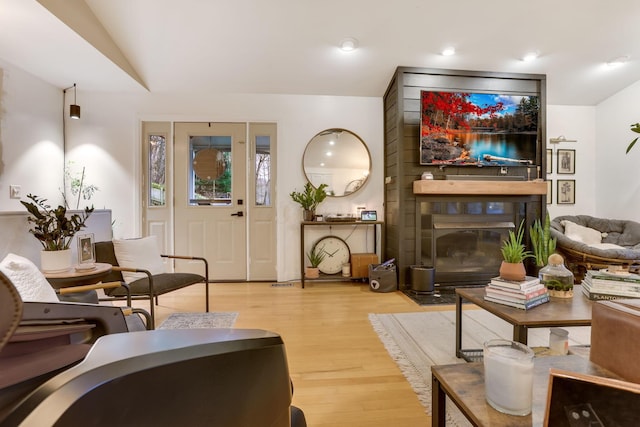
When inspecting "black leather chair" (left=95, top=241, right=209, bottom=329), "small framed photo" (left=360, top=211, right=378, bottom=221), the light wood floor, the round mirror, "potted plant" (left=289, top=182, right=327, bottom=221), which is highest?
the round mirror

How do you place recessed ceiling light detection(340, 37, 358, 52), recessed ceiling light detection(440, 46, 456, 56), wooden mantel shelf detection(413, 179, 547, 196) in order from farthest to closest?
wooden mantel shelf detection(413, 179, 547, 196) < recessed ceiling light detection(440, 46, 456, 56) < recessed ceiling light detection(340, 37, 358, 52)

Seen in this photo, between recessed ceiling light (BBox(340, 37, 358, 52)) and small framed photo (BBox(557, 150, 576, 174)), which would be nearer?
recessed ceiling light (BBox(340, 37, 358, 52))

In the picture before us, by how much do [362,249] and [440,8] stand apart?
279cm

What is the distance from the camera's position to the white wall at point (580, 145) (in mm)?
4594

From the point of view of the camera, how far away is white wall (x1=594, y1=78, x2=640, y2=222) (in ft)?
13.5

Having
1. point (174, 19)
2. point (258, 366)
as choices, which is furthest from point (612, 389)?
point (174, 19)

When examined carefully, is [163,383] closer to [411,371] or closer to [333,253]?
[411,371]

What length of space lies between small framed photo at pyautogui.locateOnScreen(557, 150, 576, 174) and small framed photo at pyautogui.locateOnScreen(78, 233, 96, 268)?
587 centimetres

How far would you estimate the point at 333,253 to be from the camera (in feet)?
13.4

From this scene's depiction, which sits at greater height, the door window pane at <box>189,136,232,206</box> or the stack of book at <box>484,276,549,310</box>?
the door window pane at <box>189,136,232,206</box>

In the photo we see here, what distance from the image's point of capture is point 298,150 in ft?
13.3

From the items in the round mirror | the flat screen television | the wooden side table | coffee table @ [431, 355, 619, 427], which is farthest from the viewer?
the round mirror

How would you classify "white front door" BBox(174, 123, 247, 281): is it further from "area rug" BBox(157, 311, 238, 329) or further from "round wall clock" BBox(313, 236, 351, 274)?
"area rug" BBox(157, 311, 238, 329)

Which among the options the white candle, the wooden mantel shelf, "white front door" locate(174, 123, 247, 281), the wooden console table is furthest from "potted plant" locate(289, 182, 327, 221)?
the white candle
